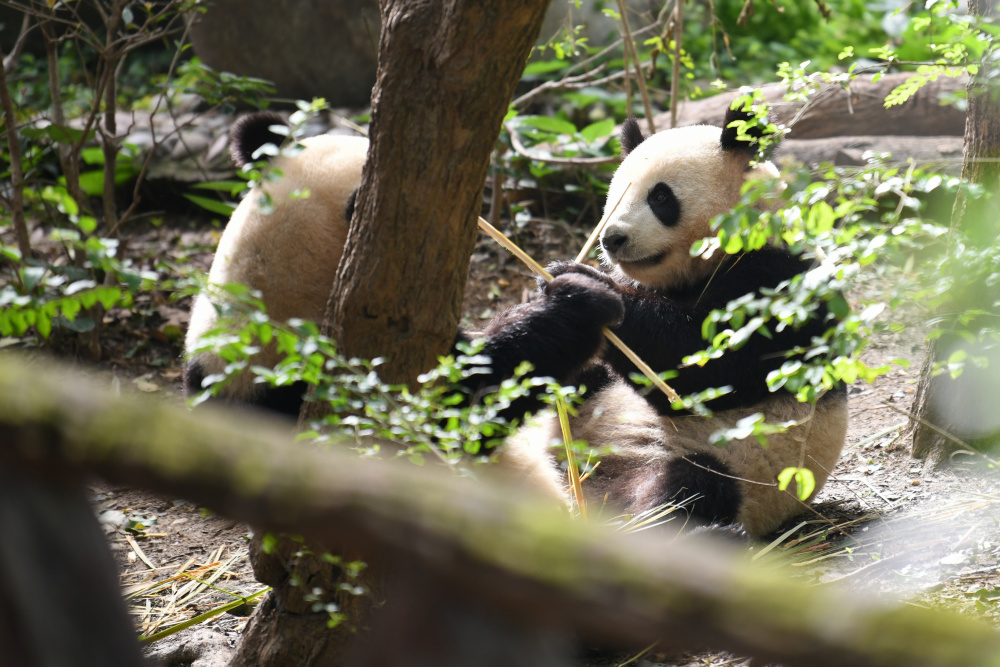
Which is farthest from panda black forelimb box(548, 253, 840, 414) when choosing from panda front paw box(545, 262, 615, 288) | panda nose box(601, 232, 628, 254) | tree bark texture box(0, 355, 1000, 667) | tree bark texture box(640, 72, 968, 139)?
tree bark texture box(640, 72, 968, 139)

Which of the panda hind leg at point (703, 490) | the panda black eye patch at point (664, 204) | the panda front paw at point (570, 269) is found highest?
the panda black eye patch at point (664, 204)

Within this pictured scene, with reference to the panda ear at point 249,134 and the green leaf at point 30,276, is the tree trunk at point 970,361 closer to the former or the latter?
the panda ear at point 249,134

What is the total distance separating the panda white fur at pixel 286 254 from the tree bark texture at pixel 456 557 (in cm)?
169

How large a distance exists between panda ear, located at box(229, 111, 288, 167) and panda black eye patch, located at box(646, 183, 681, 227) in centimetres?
151

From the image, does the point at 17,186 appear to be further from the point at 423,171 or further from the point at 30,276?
the point at 30,276

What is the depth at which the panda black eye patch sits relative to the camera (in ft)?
10.3

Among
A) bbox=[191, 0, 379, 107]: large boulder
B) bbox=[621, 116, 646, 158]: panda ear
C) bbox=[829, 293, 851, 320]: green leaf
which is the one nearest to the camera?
bbox=[829, 293, 851, 320]: green leaf

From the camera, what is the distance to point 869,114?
577 centimetres

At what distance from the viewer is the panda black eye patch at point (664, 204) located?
315 cm

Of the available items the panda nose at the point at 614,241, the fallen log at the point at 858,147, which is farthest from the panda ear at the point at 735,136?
the fallen log at the point at 858,147

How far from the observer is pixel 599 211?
5664 mm

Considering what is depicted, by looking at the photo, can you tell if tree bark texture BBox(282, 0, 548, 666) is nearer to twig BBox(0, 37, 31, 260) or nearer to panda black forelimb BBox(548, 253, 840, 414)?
panda black forelimb BBox(548, 253, 840, 414)

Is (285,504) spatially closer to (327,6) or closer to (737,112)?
(737,112)

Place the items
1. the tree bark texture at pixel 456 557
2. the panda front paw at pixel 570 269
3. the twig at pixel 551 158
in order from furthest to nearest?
the twig at pixel 551 158 → the panda front paw at pixel 570 269 → the tree bark texture at pixel 456 557
